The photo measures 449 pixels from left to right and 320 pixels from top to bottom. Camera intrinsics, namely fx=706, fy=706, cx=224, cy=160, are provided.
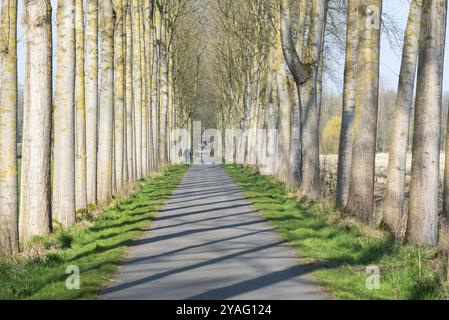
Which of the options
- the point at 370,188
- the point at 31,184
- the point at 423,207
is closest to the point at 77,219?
the point at 31,184

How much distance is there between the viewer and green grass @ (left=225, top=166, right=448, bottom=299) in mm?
7805

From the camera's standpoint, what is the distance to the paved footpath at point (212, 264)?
26.1 feet

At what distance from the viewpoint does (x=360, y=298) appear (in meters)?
7.49

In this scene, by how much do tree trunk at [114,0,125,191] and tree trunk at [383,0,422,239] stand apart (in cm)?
1134

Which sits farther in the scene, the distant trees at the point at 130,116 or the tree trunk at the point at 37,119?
the tree trunk at the point at 37,119

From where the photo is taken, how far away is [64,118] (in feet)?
49.3

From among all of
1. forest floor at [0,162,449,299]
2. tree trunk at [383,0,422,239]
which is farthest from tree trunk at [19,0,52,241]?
tree trunk at [383,0,422,239]

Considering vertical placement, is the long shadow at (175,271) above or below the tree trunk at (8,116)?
below

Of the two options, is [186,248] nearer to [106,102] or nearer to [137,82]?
[106,102]

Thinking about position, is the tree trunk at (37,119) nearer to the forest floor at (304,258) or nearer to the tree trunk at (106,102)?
the forest floor at (304,258)

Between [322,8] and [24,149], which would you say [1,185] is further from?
[322,8]

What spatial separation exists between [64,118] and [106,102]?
578 centimetres

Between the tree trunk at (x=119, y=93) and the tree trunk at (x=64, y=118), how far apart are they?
333 inches

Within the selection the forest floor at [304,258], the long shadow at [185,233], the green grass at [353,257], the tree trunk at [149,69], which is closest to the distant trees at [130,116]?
the forest floor at [304,258]
